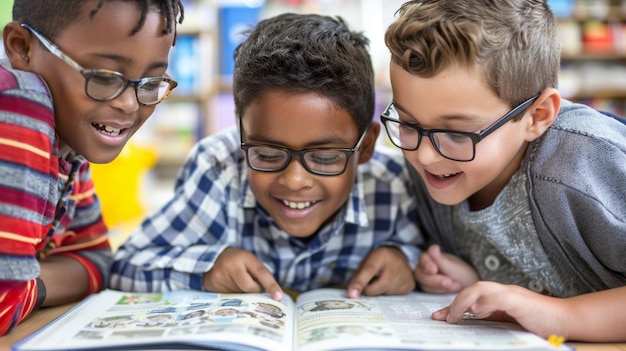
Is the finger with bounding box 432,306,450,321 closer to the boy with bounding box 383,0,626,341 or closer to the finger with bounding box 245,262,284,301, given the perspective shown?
the boy with bounding box 383,0,626,341

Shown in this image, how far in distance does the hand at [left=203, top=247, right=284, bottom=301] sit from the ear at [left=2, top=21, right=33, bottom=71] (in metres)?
0.41

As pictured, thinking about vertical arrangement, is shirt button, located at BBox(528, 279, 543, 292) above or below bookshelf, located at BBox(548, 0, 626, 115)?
below

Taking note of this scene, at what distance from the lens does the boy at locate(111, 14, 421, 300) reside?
96 centimetres

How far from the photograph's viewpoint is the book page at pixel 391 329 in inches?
26.1

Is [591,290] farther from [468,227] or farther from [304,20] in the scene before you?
[304,20]

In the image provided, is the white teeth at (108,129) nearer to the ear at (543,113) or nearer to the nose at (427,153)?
the nose at (427,153)

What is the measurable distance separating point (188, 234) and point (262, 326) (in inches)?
14.4

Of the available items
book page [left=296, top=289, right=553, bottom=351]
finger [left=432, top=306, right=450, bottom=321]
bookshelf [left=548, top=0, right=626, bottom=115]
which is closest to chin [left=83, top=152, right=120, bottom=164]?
book page [left=296, top=289, right=553, bottom=351]

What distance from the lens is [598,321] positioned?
745 millimetres

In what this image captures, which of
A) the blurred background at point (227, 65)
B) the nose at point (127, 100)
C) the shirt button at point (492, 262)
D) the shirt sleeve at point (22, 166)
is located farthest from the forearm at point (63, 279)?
the blurred background at point (227, 65)

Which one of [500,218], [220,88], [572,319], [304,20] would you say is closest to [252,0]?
[220,88]

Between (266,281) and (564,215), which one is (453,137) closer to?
(564,215)

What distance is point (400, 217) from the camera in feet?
3.64

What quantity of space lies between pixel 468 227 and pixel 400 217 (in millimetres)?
133
